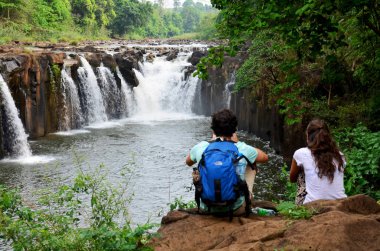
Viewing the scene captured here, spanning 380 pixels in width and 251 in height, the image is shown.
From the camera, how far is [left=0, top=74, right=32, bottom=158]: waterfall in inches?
624

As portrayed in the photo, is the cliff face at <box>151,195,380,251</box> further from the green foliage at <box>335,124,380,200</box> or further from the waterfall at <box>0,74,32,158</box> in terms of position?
the waterfall at <box>0,74,32,158</box>

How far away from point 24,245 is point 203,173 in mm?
1998

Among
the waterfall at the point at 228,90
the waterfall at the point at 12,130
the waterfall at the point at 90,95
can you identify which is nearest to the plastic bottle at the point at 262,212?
the waterfall at the point at 12,130

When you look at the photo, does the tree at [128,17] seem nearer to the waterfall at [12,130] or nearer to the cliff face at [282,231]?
the waterfall at [12,130]

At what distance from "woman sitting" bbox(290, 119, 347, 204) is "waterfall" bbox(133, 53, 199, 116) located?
22.5 m

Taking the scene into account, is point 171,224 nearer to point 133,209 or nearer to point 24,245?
point 24,245

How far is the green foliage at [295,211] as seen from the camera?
13.6ft

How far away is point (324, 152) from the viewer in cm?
457

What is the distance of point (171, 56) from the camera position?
30797 millimetres

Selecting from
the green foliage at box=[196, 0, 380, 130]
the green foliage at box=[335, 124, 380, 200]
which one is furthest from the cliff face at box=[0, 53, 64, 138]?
the green foliage at box=[335, 124, 380, 200]

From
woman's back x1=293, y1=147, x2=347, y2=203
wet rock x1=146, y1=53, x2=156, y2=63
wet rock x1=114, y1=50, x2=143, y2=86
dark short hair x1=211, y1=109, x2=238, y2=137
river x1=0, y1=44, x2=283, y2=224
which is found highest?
wet rock x1=146, y1=53, x2=156, y2=63

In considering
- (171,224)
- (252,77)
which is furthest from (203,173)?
(252,77)

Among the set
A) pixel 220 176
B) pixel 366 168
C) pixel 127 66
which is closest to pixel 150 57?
pixel 127 66

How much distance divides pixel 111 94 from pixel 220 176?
2108cm
